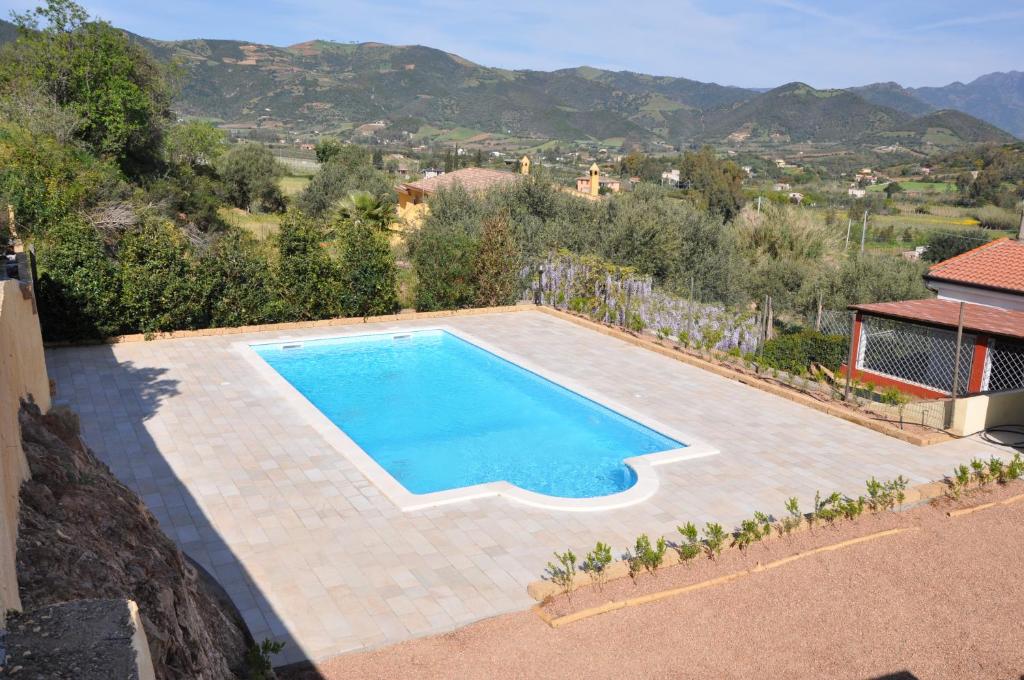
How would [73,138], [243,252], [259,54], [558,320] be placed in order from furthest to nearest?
[259,54] → [73,138] → [558,320] → [243,252]

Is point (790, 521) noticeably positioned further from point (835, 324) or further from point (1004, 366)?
point (835, 324)

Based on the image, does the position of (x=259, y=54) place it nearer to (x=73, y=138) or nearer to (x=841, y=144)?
(x=841, y=144)

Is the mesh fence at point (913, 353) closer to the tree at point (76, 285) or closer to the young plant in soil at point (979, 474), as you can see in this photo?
the young plant in soil at point (979, 474)

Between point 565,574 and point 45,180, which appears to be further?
point 45,180

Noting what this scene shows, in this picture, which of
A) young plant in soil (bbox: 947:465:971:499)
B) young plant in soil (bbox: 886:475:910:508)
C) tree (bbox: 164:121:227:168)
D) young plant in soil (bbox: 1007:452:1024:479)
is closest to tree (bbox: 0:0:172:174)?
tree (bbox: 164:121:227:168)

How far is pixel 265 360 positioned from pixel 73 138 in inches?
590

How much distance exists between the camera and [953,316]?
447 inches

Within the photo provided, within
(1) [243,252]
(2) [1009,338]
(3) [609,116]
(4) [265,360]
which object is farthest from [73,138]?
(3) [609,116]

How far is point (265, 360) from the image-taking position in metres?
11.9

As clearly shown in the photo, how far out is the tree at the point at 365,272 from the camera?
1400 centimetres

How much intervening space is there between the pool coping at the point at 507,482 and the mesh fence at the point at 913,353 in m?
4.43

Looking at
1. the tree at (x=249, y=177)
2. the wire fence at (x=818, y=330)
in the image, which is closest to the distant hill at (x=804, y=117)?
the tree at (x=249, y=177)

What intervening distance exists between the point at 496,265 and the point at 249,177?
2615cm

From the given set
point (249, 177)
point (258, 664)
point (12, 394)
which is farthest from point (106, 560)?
point (249, 177)
